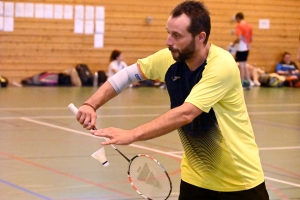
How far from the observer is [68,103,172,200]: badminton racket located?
13.9ft

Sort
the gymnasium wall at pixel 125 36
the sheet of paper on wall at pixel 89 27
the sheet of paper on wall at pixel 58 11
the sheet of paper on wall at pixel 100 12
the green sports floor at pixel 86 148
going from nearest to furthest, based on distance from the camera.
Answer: the green sports floor at pixel 86 148 < the gymnasium wall at pixel 125 36 < the sheet of paper on wall at pixel 58 11 < the sheet of paper on wall at pixel 89 27 < the sheet of paper on wall at pixel 100 12

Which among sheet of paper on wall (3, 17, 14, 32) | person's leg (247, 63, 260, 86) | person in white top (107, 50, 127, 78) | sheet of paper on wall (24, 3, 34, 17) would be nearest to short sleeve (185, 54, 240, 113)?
person in white top (107, 50, 127, 78)

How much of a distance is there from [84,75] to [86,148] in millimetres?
10162

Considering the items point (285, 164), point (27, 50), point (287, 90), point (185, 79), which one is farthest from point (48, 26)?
point (185, 79)

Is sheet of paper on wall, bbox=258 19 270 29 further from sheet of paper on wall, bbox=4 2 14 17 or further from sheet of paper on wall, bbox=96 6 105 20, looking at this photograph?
sheet of paper on wall, bbox=4 2 14 17

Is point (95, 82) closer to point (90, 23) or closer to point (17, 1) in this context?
point (90, 23)

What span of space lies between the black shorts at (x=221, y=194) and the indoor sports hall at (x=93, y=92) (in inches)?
13.1

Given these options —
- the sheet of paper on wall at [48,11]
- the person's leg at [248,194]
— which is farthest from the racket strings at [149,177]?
the sheet of paper on wall at [48,11]

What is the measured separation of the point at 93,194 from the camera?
270 inches

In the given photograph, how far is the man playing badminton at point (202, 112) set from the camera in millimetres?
3719

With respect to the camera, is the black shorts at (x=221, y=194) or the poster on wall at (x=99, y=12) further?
the poster on wall at (x=99, y=12)

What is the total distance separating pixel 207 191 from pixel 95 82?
15.8m

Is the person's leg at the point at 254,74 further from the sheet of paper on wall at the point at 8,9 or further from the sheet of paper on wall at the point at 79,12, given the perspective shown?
the sheet of paper on wall at the point at 8,9

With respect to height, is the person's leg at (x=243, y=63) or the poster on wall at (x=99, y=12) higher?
the poster on wall at (x=99, y=12)
